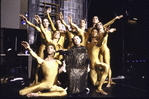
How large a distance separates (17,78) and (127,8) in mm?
4972

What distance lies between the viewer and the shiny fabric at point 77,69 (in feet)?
9.75

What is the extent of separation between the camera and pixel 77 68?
308 centimetres

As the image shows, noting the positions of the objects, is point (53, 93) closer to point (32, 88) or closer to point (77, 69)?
point (32, 88)

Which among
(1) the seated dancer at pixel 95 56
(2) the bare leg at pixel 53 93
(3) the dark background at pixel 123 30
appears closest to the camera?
(2) the bare leg at pixel 53 93

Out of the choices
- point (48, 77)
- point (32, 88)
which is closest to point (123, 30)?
point (48, 77)

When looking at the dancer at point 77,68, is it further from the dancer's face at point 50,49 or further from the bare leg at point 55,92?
the dancer's face at point 50,49

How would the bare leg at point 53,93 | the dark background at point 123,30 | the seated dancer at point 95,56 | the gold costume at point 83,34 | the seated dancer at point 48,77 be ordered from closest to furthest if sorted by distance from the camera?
the bare leg at point 53,93 < the seated dancer at point 48,77 < the seated dancer at point 95,56 < the gold costume at point 83,34 < the dark background at point 123,30

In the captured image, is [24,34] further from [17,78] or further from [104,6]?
[104,6]

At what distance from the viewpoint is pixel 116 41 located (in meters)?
Answer: 5.35

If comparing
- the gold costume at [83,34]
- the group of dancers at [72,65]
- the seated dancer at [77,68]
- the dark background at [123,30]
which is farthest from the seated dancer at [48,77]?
the dark background at [123,30]

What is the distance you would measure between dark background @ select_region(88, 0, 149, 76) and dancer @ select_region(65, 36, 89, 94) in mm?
2355

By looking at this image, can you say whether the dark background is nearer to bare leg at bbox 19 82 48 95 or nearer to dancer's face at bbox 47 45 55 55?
dancer's face at bbox 47 45 55 55

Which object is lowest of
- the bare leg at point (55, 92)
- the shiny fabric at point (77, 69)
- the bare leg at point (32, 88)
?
the bare leg at point (55, 92)

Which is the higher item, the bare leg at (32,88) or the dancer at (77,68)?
the dancer at (77,68)
